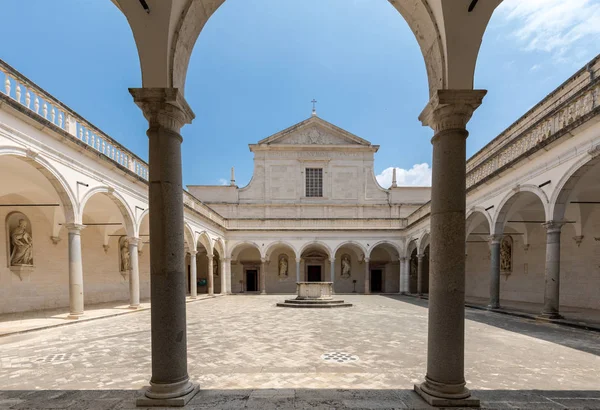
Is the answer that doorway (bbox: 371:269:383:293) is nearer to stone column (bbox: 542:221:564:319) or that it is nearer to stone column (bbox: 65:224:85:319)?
stone column (bbox: 542:221:564:319)

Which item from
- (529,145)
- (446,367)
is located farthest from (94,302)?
(529,145)

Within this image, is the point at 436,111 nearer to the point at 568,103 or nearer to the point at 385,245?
the point at 568,103

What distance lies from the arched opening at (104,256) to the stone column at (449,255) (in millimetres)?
15198

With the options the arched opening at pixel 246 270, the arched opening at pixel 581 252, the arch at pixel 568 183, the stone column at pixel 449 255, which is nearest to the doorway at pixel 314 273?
the arched opening at pixel 246 270

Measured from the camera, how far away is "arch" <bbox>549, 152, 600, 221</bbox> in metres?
8.44

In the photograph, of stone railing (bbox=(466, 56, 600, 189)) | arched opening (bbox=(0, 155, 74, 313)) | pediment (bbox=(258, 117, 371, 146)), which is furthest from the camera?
pediment (bbox=(258, 117, 371, 146))

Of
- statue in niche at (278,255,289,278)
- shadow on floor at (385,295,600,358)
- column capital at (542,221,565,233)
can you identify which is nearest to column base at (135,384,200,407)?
shadow on floor at (385,295,600,358)

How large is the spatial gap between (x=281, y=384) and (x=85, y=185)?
1009 centimetres

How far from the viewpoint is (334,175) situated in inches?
1084

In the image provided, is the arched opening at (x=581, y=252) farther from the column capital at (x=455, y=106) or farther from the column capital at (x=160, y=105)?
the column capital at (x=160, y=105)

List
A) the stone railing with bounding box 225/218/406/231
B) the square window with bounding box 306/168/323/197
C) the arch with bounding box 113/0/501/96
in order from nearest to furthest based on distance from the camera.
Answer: the arch with bounding box 113/0/501/96 < the stone railing with bounding box 225/218/406/231 < the square window with bounding box 306/168/323/197

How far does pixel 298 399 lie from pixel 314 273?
22.8 m

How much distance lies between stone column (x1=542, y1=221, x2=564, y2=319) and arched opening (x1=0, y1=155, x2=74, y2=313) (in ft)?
52.1

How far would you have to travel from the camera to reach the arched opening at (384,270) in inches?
1031
